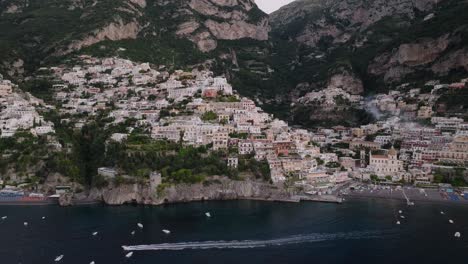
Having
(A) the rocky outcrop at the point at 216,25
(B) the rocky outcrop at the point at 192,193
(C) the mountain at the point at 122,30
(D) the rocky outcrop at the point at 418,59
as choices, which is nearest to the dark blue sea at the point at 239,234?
(B) the rocky outcrop at the point at 192,193

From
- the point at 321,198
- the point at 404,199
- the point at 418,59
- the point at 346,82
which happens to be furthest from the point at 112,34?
the point at 404,199

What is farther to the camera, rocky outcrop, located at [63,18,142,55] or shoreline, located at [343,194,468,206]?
rocky outcrop, located at [63,18,142,55]

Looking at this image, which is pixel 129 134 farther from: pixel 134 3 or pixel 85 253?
pixel 134 3

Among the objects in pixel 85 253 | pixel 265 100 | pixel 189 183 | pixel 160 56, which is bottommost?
pixel 85 253

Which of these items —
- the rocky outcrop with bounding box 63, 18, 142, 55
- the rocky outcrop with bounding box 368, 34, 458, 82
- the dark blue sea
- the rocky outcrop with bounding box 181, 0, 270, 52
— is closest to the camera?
the dark blue sea

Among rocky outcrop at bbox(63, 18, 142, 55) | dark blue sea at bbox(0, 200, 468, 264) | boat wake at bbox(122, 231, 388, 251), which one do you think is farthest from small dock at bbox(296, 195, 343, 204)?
rocky outcrop at bbox(63, 18, 142, 55)

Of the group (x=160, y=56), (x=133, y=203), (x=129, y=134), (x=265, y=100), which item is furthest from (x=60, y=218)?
(x=265, y=100)

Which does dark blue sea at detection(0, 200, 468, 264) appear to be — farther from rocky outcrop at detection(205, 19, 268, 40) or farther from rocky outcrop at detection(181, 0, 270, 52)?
rocky outcrop at detection(205, 19, 268, 40)
